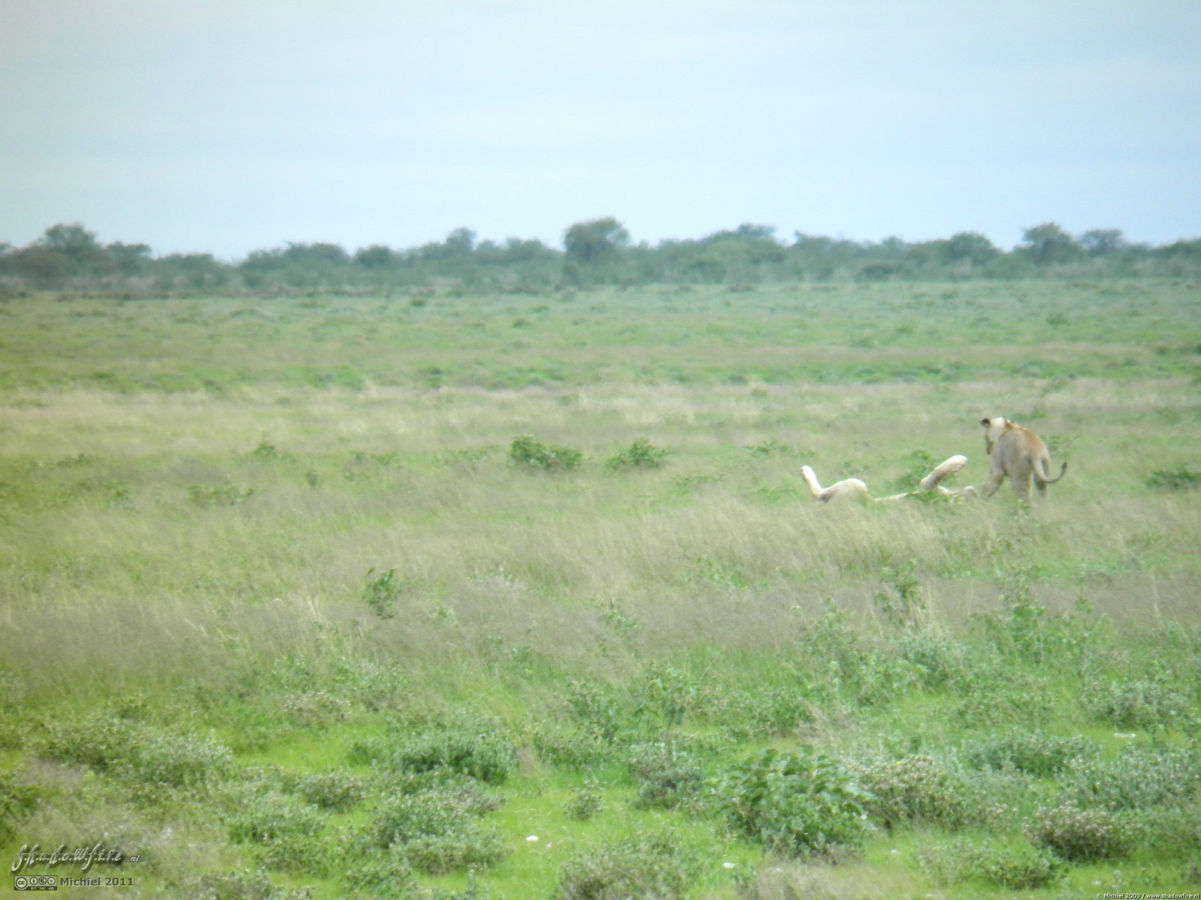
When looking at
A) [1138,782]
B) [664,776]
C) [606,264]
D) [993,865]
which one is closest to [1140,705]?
[1138,782]

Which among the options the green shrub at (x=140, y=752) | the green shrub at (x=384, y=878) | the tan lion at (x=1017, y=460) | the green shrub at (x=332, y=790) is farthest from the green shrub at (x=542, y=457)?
the green shrub at (x=384, y=878)

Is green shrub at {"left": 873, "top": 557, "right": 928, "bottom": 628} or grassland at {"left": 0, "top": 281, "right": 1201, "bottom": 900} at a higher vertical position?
green shrub at {"left": 873, "top": 557, "right": 928, "bottom": 628}

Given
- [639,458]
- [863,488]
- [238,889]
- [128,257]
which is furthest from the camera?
[128,257]

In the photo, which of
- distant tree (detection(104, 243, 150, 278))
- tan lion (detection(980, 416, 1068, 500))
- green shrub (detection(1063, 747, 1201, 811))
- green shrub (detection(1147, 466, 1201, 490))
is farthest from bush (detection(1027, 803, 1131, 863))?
distant tree (detection(104, 243, 150, 278))

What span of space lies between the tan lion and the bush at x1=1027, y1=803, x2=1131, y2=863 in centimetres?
754

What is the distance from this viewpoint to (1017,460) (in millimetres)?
11930

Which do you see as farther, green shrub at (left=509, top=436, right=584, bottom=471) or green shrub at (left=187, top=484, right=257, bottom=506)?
green shrub at (left=509, top=436, right=584, bottom=471)

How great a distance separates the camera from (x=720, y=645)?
7277 millimetres

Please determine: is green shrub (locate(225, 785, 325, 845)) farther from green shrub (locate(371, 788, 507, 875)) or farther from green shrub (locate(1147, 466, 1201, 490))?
green shrub (locate(1147, 466, 1201, 490))

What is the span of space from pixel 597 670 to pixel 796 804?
237 cm

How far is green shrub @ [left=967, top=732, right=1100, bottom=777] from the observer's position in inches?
218

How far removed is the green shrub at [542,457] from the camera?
15.4 metres

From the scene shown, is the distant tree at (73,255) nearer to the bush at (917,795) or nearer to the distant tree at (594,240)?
the distant tree at (594,240)

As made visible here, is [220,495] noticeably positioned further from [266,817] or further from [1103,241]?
[1103,241]
